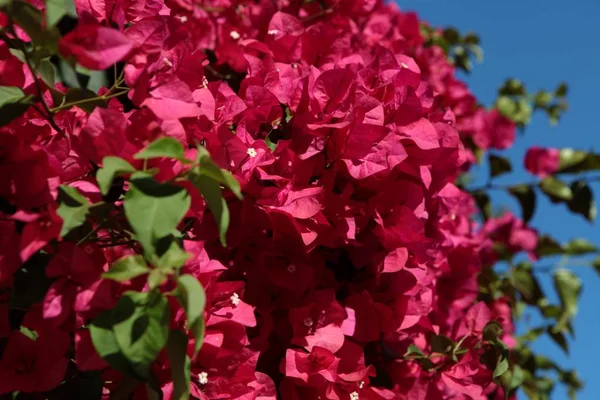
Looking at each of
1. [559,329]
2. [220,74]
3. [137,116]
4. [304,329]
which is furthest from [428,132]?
[559,329]

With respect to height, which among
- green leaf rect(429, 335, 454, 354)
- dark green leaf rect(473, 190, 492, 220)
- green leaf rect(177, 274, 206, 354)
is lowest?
green leaf rect(429, 335, 454, 354)

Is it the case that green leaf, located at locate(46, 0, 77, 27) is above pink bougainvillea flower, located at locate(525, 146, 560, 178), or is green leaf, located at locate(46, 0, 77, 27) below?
below

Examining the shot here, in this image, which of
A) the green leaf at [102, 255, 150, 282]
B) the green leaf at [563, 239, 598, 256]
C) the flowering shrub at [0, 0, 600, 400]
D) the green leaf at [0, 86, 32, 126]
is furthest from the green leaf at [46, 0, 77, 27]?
the green leaf at [563, 239, 598, 256]

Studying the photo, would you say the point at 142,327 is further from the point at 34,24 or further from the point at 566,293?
the point at 566,293

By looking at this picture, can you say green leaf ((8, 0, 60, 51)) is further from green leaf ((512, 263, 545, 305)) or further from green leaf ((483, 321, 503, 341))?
green leaf ((512, 263, 545, 305))

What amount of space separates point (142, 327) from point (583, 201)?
1696mm

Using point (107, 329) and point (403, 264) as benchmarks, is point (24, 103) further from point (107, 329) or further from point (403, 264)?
point (403, 264)

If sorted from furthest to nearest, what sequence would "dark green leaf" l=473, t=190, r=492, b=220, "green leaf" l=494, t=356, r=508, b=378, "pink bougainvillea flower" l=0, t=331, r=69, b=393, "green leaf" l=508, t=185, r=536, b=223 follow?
"dark green leaf" l=473, t=190, r=492, b=220
"green leaf" l=508, t=185, r=536, b=223
"green leaf" l=494, t=356, r=508, b=378
"pink bougainvillea flower" l=0, t=331, r=69, b=393

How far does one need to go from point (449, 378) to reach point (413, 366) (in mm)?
86

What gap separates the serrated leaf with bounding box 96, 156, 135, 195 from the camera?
0.67 m

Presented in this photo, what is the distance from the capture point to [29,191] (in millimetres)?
791

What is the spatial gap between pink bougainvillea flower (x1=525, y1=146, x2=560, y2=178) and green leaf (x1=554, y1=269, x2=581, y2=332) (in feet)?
1.01

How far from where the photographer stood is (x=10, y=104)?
77 centimetres

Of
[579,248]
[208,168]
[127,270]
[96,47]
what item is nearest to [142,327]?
[127,270]
